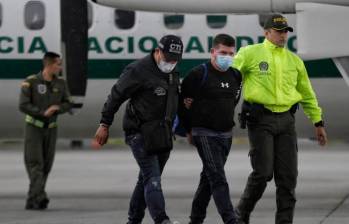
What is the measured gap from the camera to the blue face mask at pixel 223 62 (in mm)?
10727

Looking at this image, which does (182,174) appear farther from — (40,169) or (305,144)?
(305,144)

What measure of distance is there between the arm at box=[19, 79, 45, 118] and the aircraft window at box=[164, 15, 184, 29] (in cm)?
264

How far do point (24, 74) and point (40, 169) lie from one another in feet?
8.65

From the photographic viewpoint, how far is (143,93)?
10.6 meters

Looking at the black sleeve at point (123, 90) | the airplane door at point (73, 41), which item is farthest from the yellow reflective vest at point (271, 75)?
the airplane door at point (73, 41)

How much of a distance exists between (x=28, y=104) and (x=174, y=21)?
9.21 ft

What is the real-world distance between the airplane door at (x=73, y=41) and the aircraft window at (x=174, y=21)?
1.00 meters

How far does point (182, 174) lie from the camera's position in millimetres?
18062

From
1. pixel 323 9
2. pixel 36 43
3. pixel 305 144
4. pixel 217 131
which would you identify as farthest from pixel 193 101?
pixel 305 144

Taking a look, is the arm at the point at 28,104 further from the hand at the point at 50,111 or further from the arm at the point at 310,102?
the arm at the point at 310,102

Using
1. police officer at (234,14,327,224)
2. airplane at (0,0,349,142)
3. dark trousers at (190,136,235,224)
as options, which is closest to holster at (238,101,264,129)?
police officer at (234,14,327,224)

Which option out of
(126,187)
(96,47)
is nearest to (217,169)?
(96,47)

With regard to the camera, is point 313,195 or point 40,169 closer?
point 40,169

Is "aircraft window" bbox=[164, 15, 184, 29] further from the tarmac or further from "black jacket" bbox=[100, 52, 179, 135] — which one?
"black jacket" bbox=[100, 52, 179, 135]
